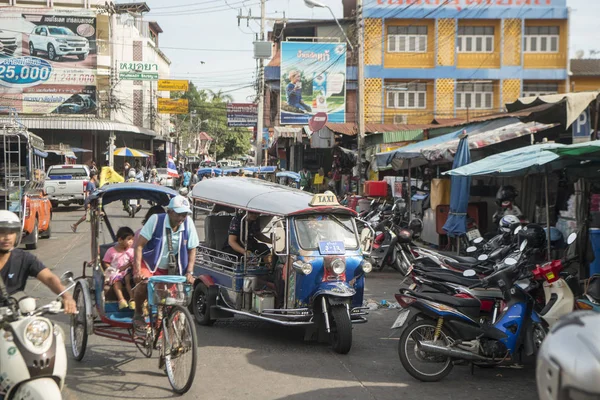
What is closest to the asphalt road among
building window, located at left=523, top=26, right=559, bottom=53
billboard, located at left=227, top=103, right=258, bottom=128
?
building window, located at left=523, top=26, right=559, bottom=53

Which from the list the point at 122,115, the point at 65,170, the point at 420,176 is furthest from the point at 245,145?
the point at 420,176

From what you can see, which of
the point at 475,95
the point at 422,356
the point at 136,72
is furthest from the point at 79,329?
the point at 475,95

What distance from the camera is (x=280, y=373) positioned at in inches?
282

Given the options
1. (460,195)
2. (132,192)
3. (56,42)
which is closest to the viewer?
(132,192)

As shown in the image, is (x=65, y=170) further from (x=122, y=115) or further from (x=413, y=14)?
(x=122, y=115)

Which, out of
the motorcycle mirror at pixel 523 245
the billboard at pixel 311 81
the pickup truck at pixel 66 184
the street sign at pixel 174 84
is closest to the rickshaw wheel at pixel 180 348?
the motorcycle mirror at pixel 523 245

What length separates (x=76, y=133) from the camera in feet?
153

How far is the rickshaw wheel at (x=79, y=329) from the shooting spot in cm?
733

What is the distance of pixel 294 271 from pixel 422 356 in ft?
6.77

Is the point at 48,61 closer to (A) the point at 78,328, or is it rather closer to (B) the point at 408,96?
(B) the point at 408,96

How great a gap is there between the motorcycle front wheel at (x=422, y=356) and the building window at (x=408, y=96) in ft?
102

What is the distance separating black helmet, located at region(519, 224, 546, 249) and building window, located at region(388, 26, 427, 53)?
30.2 metres

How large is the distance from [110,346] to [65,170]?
22666mm

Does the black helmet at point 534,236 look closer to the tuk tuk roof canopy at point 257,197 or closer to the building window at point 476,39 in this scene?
the tuk tuk roof canopy at point 257,197
